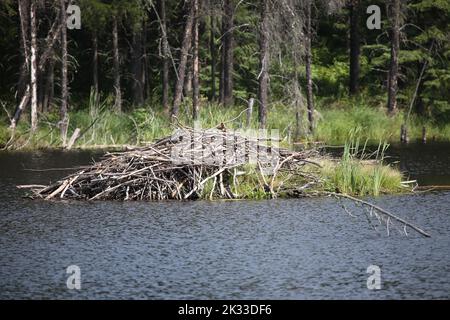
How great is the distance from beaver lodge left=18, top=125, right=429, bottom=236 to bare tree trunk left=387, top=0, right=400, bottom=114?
57.3 feet

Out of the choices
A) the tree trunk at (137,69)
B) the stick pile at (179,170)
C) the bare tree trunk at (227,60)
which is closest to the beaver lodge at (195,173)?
the stick pile at (179,170)

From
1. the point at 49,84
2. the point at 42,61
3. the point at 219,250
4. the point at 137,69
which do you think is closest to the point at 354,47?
the point at 137,69

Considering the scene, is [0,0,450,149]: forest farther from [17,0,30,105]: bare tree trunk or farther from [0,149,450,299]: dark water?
[0,149,450,299]: dark water

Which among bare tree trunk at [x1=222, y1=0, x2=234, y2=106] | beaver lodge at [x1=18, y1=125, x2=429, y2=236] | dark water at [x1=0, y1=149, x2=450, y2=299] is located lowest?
dark water at [x1=0, y1=149, x2=450, y2=299]

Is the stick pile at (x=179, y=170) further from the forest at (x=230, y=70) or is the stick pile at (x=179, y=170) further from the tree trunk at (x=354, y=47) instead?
the tree trunk at (x=354, y=47)

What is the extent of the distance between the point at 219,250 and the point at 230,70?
78.4 ft

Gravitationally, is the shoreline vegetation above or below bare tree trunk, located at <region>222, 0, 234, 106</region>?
below

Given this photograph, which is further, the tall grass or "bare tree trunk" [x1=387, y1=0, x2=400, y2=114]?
"bare tree trunk" [x1=387, y1=0, x2=400, y2=114]

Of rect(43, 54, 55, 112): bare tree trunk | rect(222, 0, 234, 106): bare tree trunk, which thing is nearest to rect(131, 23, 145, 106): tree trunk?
rect(43, 54, 55, 112): bare tree trunk

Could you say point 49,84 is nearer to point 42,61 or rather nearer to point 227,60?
point 42,61

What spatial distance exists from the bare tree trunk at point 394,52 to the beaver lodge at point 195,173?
17472 millimetres

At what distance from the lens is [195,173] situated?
19.4 meters

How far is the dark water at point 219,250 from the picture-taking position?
40.8 ft

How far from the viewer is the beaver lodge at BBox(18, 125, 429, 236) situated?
1923 cm
